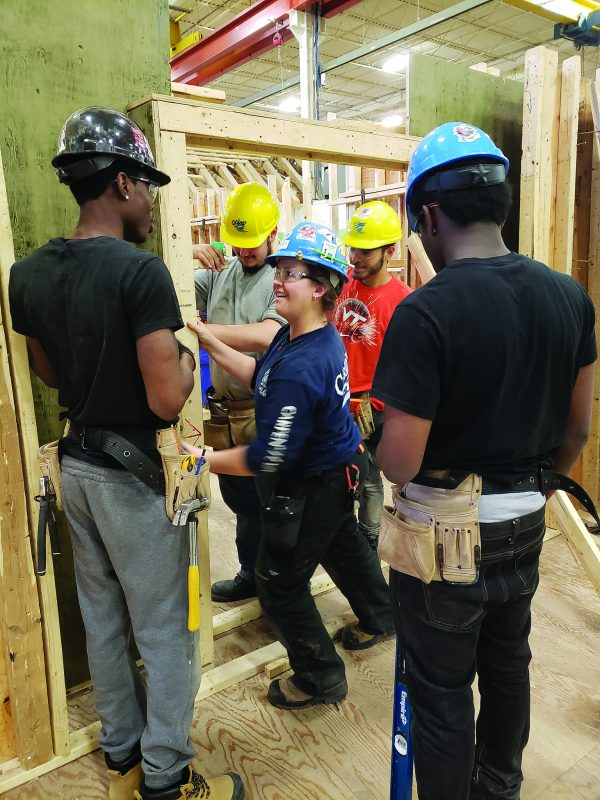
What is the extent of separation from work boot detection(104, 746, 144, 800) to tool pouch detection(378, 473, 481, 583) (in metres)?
1.33

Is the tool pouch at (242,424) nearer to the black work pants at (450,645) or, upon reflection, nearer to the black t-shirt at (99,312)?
the black t-shirt at (99,312)

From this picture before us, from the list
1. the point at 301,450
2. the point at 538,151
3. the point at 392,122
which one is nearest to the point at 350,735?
the point at 301,450

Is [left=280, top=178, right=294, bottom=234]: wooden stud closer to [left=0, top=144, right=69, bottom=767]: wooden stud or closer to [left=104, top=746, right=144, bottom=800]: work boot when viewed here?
[left=0, top=144, right=69, bottom=767]: wooden stud

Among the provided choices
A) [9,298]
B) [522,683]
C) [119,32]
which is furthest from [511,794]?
[119,32]

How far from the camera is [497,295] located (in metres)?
1.39

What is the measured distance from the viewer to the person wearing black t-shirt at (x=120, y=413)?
171cm

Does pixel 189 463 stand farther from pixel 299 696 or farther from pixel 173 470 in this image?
pixel 299 696

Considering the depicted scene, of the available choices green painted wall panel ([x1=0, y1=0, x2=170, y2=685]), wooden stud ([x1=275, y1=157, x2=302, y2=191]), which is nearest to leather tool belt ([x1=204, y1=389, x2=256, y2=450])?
green painted wall panel ([x1=0, y1=0, x2=170, y2=685])

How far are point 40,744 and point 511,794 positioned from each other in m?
1.73

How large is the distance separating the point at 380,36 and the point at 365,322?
1186 cm

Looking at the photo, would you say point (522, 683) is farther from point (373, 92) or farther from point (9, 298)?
point (373, 92)

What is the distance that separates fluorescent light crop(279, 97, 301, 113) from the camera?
14.7m

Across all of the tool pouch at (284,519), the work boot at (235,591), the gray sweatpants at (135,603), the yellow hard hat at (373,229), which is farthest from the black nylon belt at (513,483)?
the work boot at (235,591)

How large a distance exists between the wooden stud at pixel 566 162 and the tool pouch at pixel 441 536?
2971mm
